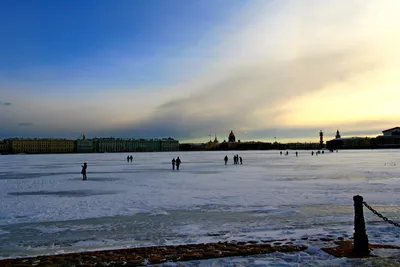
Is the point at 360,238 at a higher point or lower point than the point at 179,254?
higher

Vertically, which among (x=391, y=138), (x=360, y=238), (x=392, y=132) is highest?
(x=392, y=132)

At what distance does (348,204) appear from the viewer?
38.8ft

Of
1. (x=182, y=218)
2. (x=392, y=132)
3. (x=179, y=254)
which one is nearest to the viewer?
(x=179, y=254)

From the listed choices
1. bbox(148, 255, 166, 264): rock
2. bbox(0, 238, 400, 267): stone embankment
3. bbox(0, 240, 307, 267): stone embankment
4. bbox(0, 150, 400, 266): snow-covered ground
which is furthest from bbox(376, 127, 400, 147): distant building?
bbox(148, 255, 166, 264): rock

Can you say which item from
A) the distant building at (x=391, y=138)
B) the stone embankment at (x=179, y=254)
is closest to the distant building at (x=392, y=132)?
the distant building at (x=391, y=138)

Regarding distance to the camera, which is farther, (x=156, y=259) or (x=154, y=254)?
(x=154, y=254)

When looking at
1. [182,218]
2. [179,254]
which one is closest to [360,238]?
[179,254]

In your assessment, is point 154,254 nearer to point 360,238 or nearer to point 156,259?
point 156,259

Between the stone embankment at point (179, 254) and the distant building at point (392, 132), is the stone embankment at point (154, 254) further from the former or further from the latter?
the distant building at point (392, 132)

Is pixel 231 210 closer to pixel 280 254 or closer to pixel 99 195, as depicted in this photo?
pixel 280 254

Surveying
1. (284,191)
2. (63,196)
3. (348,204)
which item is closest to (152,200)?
(63,196)

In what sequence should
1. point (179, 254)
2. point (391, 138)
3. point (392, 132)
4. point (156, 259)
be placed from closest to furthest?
point (156, 259) < point (179, 254) < point (391, 138) < point (392, 132)

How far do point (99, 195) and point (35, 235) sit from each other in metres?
6.82

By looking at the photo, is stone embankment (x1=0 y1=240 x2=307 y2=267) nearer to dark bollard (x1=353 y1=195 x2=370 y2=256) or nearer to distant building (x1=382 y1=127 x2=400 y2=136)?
dark bollard (x1=353 y1=195 x2=370 y2=256)
